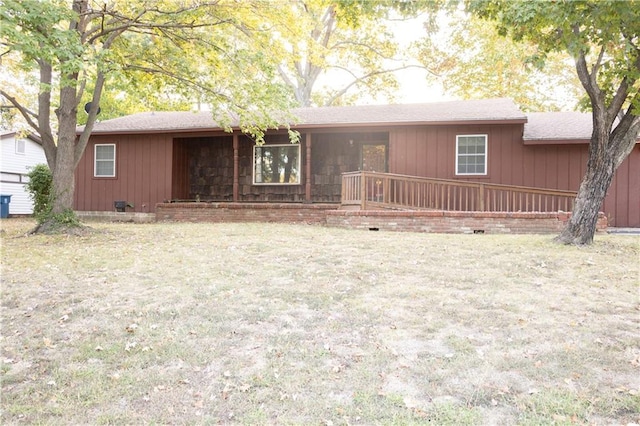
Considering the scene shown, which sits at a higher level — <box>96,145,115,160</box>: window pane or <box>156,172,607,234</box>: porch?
<box>96,145,115,160</box>: window pane

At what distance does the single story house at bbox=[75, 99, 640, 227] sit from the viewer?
12359mm

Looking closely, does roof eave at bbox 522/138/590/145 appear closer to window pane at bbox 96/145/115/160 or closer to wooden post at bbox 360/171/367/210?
wooden post at bbox 360/171/367/210

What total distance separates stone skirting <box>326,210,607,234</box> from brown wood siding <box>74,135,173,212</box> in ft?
26.2

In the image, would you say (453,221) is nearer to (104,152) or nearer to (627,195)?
(627,195)

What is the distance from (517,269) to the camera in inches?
233

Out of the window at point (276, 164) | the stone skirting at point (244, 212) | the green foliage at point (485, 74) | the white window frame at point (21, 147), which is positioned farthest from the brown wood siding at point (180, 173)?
the green foliage at point (485, 74)

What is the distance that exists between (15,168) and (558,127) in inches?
892

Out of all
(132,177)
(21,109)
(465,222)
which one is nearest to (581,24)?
(465,222)

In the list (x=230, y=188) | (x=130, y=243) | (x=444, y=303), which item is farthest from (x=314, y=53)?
(x=444, y=303)

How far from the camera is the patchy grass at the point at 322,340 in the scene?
2.81 m

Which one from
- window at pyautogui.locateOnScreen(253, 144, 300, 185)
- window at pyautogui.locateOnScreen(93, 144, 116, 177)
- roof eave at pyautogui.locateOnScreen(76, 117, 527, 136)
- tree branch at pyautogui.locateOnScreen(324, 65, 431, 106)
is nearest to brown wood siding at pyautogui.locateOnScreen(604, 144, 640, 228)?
roof eave at pyautogui.locateOnScreen(76, 117, 527, 136)

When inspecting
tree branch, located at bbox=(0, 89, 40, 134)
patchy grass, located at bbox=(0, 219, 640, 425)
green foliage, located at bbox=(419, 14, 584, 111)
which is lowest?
patchy grass, located at bbox=(0, 219, 640, 425)

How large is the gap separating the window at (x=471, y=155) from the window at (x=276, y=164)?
5205 millimetres

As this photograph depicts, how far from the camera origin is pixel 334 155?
587 inches
